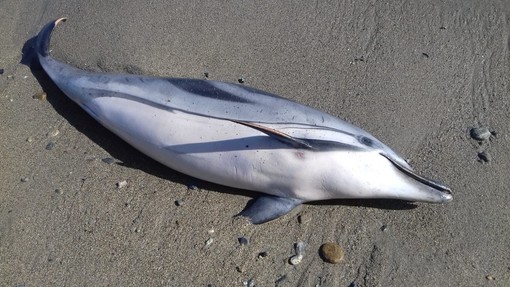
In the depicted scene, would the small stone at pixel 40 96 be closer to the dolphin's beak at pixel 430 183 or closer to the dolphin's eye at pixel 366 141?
the dolphin's eye at pixel 366 141

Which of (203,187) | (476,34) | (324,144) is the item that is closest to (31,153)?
(203,187)

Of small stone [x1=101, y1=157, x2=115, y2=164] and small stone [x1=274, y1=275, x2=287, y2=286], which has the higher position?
small stone [x1=274, y1=275, x2=287, y2=286]

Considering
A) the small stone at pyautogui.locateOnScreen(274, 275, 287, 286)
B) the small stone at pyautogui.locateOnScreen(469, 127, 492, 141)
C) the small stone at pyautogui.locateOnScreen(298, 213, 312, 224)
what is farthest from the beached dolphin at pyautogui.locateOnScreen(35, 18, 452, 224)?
the small stone at pyautogui.locateOnScreen(469, 127, 492, 141)

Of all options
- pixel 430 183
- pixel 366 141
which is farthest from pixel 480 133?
pixel 366 141

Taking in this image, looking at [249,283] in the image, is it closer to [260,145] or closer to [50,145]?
[260,145]

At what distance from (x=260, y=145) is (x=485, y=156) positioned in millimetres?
1748

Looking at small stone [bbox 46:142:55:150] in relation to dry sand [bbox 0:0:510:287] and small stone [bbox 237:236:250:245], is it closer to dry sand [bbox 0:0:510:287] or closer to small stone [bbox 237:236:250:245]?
dry sand [bbox 0:0:510:287]

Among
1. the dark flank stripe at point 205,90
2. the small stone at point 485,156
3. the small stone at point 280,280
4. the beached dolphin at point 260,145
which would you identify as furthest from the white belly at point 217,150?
the small stone at point 485,156

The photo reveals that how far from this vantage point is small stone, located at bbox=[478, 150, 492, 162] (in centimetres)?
426

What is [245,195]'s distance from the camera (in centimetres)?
409

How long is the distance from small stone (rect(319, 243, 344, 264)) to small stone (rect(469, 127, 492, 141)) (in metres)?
1.49

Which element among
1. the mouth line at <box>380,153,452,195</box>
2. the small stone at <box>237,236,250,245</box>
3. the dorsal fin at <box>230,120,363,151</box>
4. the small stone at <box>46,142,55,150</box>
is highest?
the dorsal fin at <box>230,120,363,151</box>

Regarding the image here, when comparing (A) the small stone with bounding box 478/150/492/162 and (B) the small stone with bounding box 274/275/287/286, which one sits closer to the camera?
(B) the small stone with bounding box 274/275/287/286

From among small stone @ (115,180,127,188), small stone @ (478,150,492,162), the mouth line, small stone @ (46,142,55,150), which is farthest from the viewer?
small stone @ (46,142,55,150)
